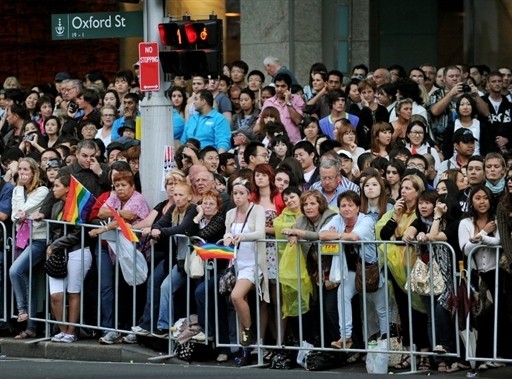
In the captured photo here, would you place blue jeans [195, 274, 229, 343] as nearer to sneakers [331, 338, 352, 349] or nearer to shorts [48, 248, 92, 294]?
sneakers [331, 338, 352, 349]

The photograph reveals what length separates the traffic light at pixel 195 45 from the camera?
16.9 metres

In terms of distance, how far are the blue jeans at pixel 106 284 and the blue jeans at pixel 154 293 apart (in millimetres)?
424

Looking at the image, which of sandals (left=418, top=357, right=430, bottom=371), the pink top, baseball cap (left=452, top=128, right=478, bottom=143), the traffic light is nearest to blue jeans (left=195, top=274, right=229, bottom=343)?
sandals (left=418, top=357, right=430, bottom=371)

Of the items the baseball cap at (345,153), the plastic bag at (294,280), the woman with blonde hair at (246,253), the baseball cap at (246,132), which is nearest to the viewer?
the plastic bag at (294,280)

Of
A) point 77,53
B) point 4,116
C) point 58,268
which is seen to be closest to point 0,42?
point 77,53

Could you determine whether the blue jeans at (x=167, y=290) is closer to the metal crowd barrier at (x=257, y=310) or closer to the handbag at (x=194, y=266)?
the metal crowd barrier at (x=257, y=310)

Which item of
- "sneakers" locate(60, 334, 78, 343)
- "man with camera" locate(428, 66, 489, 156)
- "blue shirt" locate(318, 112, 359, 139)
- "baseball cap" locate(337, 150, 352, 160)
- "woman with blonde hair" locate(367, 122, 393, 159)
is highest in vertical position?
"man with camera" locate(428, 66, 489, 156)

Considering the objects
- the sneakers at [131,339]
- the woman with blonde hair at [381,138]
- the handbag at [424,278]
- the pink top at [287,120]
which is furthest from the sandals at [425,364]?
the pink top at [287,120]

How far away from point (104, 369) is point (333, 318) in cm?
223

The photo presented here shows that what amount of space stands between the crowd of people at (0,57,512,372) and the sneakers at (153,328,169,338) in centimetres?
1

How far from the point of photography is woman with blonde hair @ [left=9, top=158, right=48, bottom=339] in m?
17.4

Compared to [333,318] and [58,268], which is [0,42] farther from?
[333,318]

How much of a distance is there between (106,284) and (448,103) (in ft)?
17.5

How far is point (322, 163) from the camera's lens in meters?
16.5
